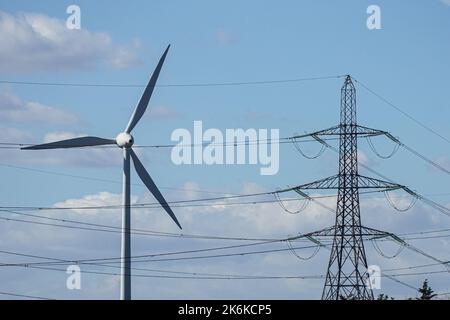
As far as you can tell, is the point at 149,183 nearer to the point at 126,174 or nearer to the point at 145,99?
the point at 126,174

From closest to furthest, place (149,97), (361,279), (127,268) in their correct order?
(127,268)
(149,97)
(361,279)

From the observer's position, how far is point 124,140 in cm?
11331

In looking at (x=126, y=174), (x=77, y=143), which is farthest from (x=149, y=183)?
(x=77, y=143)

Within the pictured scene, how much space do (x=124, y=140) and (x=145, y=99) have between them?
783cm

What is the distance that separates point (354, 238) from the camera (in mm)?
132375

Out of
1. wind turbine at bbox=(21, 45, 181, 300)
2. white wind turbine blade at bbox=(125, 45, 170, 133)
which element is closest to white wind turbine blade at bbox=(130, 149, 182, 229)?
wind turbine at bbox=(21, 45, 181, 300)

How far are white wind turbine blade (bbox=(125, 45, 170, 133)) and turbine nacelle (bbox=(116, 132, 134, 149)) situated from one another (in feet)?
4.33

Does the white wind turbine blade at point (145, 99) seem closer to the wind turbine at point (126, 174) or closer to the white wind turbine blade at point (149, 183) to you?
the wind turbine at point (126, 174)

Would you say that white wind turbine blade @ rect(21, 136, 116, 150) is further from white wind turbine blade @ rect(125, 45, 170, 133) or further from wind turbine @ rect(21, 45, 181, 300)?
white wind turbine blade @ rect(125, 45, 170, 133)

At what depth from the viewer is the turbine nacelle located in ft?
372
